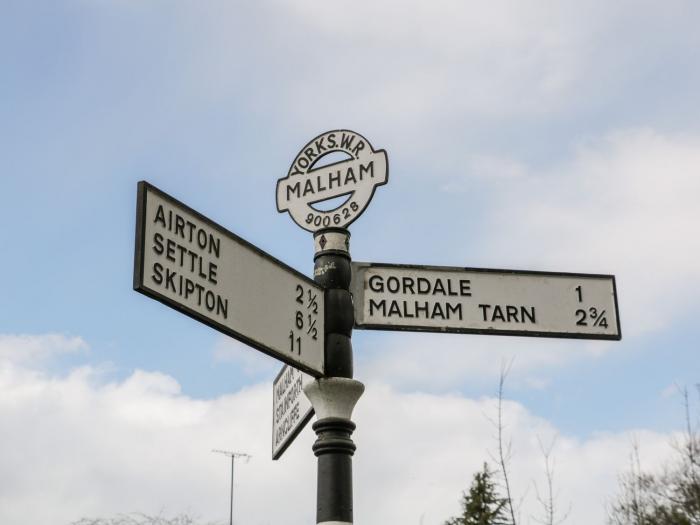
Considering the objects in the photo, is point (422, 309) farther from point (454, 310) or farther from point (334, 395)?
point (334, 395)

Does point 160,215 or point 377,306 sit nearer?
point 160,215

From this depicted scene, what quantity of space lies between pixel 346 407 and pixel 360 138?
1395 millimetres

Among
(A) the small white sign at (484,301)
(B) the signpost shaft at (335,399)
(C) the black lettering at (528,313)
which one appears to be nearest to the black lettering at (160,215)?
(B) the signpost shaft at (335,399)

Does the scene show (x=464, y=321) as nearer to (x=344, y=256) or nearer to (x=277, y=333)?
(x=344, y=256)

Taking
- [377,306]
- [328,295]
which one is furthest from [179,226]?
[377,306]

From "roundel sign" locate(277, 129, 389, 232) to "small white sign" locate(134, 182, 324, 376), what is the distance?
0.53 metres

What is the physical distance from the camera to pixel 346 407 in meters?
4.76

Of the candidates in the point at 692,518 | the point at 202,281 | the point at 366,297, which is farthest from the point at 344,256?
the point at 692,518

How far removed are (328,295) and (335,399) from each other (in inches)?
19.0

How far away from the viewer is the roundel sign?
5.27m

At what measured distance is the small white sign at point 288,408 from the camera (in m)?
5.00

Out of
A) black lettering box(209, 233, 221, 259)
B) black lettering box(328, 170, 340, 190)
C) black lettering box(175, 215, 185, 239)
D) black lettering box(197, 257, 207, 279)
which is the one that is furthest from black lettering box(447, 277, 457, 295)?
black lettering box(175, 215, 185, 239)

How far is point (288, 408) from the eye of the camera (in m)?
5.29

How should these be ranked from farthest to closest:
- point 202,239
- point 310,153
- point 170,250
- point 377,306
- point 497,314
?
point 310,153 → point 497,314 → point 377,306 → point 202,239 → point 170,250
